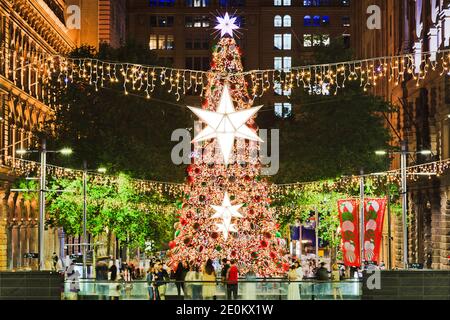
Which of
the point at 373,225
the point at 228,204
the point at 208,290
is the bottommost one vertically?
the point at 208,290

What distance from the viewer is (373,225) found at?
188 ft

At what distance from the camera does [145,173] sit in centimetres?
7788

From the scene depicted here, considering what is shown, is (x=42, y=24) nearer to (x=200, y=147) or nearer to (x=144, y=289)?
(x=200, y=147)

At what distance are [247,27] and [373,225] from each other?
365 ft

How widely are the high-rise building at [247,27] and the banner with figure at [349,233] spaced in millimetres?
105690

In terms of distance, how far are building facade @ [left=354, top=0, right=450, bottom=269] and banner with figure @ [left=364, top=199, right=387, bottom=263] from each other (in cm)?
472

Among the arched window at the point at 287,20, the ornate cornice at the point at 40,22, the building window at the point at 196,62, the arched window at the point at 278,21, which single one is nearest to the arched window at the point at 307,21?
the arched window at the point at 287,20

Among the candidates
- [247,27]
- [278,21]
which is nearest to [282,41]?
[278,21]

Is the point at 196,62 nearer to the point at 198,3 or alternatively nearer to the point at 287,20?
the point at 198,3

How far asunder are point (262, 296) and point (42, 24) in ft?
182

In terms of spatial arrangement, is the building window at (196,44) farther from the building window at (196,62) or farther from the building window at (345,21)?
the building window at (345,21)

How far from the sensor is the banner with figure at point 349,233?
5788 centimetres

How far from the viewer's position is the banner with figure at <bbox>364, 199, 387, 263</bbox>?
56.3 m

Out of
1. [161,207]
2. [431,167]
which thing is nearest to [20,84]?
[161,207]
